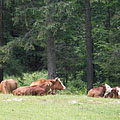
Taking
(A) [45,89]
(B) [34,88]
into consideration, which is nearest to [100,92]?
(A) [45,89]

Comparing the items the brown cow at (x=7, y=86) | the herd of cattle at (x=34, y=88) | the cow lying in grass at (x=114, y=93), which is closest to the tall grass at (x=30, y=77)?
the brown cow at (x=7, y=86)

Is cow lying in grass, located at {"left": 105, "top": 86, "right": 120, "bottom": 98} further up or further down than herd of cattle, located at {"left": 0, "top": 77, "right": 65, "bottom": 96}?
further down

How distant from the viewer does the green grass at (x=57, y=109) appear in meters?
10.6

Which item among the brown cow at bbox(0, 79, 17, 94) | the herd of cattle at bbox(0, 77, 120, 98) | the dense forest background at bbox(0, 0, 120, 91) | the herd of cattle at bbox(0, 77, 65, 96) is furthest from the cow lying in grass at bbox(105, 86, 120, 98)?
the brown cow at bbox(0, 79, 17, 94)

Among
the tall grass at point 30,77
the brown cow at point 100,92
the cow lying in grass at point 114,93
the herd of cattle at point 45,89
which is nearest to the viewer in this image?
the herd of cattle at point 45,89

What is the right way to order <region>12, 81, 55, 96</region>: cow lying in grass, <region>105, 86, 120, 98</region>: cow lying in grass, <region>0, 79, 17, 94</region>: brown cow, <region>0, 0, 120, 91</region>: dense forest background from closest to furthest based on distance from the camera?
<region>12, 81, 55, 96</region>: cow lying in grass < <region>105, 86, 120, 98</region>: cow lying in grass < <region>0, 79, 17, 94</region>: brown cow < <region>0, 0, 120, 91</region>: dense forest background

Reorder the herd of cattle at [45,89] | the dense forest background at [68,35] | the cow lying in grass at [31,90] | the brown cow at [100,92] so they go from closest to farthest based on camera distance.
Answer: the cow lying in grass at [31,90] < the herd of cattle at [45,89] < the brown cow at [100,92] < the dense forest background at [68,35]

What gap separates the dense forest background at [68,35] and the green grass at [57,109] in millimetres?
6948

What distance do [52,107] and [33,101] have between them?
59.4 inches

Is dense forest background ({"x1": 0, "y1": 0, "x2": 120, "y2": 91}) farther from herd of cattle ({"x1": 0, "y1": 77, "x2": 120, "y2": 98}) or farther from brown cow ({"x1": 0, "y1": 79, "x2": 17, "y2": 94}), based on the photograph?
brown cow ({"x1": 0, "y1": 79, "x2": 17, "y2": 94})

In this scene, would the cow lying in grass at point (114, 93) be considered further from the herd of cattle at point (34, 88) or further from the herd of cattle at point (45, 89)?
the herd of cattle at point (34, 88)

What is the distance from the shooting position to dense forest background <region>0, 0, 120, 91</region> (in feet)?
68.7

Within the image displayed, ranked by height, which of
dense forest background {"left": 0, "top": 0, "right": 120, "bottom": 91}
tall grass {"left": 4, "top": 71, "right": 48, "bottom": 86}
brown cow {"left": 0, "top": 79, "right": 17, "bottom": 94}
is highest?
dense forest background {"left": 0, "top": 0, "right": 120, "bottom": 91}

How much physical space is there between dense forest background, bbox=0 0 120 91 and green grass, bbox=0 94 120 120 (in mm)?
6948
